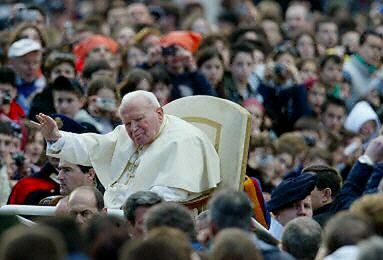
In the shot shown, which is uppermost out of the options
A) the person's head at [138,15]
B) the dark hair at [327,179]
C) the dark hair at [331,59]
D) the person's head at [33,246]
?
the person's head at [33,246]

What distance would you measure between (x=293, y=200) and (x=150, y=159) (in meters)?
1.28

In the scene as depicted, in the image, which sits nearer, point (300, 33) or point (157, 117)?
point (157, 117)

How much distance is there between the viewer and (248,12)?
23469mm

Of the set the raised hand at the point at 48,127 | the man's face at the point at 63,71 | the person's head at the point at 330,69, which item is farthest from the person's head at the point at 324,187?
the person's head at the point at 330,69

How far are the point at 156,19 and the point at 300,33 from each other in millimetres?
3118

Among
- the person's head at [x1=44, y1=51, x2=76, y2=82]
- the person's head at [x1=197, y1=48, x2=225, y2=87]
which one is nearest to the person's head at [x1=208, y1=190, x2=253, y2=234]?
the person's head at [x1=44, y1=51, x2=76, y2=82]

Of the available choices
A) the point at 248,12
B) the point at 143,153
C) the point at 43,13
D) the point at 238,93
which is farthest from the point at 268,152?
the point at 248,12

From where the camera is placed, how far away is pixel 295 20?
22.5 meters

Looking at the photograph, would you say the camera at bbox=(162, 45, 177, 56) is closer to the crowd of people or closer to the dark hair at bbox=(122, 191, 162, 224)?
the crowd of people

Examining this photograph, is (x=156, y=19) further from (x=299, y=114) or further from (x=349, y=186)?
(x=349, y=186)

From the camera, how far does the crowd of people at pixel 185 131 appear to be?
1005 cm

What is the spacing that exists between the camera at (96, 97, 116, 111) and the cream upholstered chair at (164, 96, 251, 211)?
2.43 meters

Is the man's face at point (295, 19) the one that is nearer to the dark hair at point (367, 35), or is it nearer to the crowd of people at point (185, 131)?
the crowd of people at point (185, 131)

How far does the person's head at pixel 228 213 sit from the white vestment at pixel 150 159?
2.20 metres
